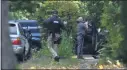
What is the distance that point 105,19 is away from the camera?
13828mm

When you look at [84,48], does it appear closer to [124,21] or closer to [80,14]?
[80,14]

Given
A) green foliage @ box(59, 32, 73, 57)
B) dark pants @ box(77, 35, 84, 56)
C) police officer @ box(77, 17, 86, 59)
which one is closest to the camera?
green foliage @ box(59, 32, 73, 57)

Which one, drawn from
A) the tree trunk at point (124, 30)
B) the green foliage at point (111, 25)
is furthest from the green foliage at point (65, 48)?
the tree trunk at point (124, 30)

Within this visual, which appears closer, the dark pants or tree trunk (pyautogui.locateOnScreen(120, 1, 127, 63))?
tree trunk (pyautogui.locateOnScreen(120, 1, 127, 63))

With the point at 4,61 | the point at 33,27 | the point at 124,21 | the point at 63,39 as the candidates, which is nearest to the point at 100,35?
the point at 63,39

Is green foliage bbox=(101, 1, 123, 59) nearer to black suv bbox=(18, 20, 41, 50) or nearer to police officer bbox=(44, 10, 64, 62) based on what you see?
police officer bbox=(44, 10, 64, 62)

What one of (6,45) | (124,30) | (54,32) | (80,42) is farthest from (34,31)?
(6,45)

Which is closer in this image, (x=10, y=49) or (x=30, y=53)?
(x=10, y=49)

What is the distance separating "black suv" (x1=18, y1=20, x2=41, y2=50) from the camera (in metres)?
20.3

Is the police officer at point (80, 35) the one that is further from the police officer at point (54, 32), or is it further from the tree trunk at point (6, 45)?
the tree trunk at point (6, 45)

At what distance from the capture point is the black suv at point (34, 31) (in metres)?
20.3

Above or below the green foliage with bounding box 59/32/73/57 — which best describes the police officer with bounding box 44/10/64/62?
above

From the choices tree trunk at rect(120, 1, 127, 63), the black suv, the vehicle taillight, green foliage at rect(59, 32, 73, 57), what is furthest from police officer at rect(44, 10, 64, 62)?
tree trunk at rect(120, 1, 127, 63)

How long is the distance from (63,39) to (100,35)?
10.1ft
